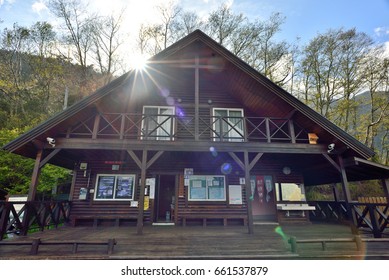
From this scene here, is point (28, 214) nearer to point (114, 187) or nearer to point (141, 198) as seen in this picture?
point (114, 187)

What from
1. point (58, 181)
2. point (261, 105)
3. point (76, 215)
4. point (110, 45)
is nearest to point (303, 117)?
point (261, 105)

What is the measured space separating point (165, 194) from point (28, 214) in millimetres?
5344

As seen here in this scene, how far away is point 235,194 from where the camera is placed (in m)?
9.05

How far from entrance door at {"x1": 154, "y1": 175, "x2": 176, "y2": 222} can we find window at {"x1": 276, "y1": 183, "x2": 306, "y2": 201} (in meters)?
5.36

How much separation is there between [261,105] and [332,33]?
56.7 feet

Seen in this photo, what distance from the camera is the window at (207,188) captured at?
8905mm

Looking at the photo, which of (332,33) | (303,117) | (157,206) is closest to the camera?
Answer: (303,117)

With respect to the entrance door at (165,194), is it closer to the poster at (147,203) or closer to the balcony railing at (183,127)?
the poster at (147,203)

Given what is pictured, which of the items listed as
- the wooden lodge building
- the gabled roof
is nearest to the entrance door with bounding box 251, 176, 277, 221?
the wooden lodge building

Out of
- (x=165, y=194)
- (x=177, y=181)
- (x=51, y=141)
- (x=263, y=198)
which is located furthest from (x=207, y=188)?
(x=51, y=141)

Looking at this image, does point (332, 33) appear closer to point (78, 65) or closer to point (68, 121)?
point (68, 121)

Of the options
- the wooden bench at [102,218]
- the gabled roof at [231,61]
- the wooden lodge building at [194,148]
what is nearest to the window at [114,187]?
the wooden lodge building at [194,148]

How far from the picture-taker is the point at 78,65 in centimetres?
2116

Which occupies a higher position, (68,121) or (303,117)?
(303,117)
